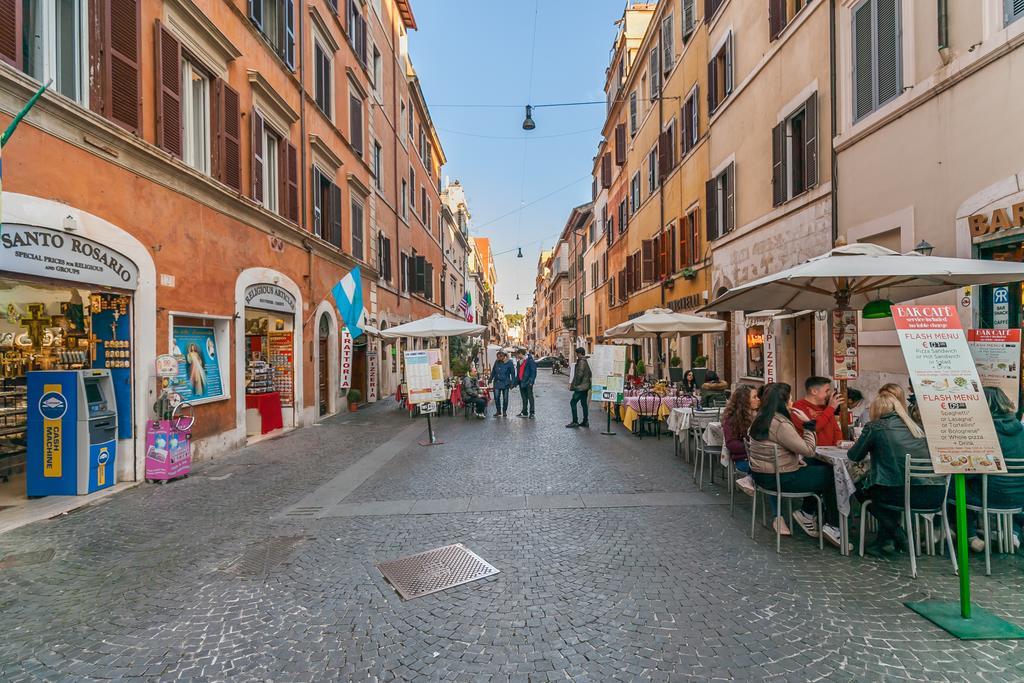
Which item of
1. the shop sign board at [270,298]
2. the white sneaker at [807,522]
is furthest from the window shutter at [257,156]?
the white sneaker at [807,522]

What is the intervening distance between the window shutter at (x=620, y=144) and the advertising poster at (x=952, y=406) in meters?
25.2

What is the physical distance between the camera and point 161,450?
24.0ft

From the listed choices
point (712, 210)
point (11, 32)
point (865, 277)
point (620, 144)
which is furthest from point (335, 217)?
point (620, 144)

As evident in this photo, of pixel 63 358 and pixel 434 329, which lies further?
pixel 434 329

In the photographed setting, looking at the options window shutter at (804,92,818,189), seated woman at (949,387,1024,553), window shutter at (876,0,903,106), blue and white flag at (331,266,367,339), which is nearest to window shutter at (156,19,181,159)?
blue and white flag at (331,266,367,339)

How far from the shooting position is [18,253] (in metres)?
5.66

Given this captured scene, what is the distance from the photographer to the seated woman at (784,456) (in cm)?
469

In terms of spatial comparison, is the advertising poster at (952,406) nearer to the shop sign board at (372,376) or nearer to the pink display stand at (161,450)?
the pink display stand at (161,450)

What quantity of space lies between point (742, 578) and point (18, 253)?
292 inches

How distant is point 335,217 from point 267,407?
6.21m

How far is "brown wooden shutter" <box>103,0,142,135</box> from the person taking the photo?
696 cm

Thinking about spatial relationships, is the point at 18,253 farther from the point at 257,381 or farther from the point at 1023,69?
the point at 1023,69

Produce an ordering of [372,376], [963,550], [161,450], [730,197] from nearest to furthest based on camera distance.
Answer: [963,550] → [161,450] → [730,197] → [372,376]

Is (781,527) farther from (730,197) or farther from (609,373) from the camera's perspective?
(730,197)
